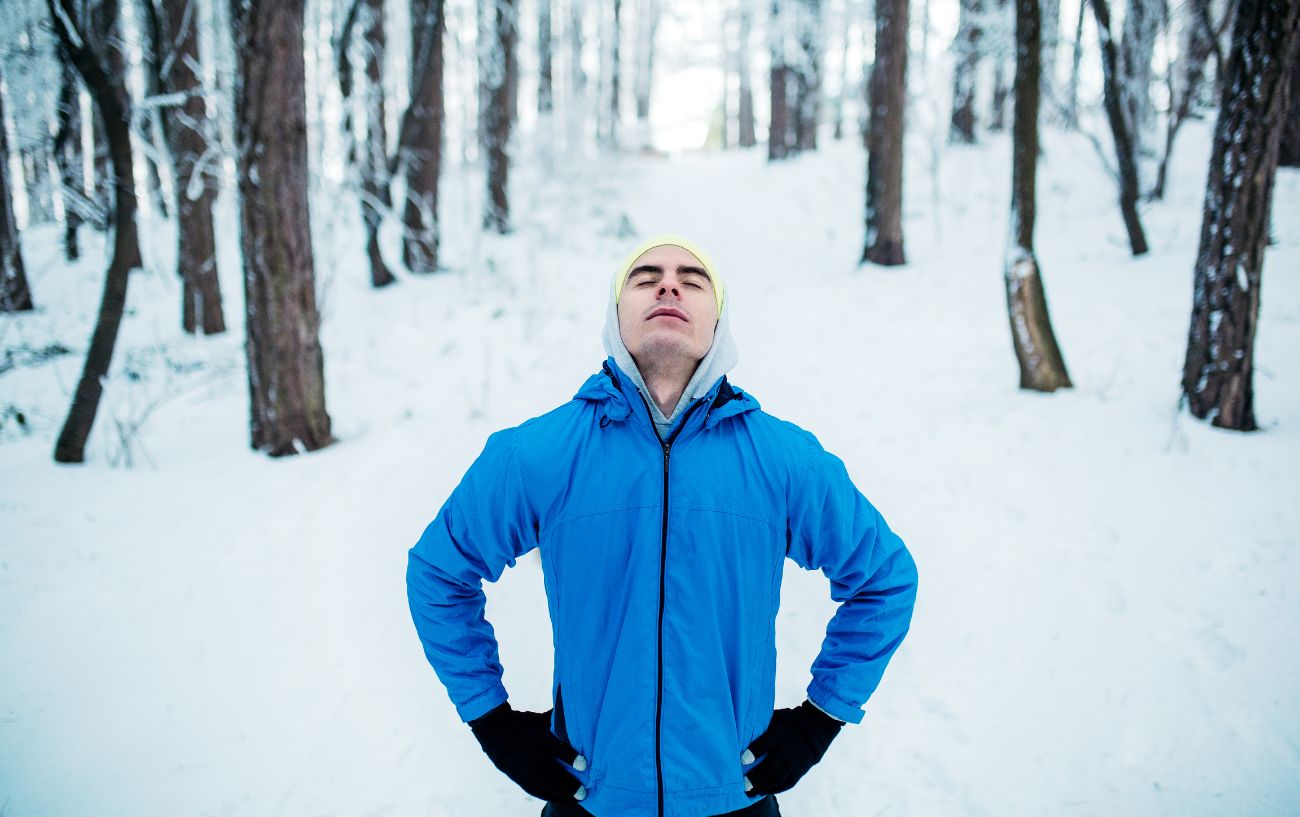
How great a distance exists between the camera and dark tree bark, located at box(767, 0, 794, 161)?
1847cm

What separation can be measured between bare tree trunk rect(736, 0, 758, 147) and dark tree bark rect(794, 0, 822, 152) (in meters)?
3.46

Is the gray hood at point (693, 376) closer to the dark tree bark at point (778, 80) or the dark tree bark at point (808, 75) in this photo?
the dark tree bark at point (778, 80)

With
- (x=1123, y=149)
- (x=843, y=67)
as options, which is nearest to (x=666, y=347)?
(x=1123, y=149)

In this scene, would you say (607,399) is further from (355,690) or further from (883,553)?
(355,690)

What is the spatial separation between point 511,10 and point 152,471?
36.2 feet

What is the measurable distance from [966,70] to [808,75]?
4966 millimetres

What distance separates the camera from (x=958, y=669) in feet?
9.70

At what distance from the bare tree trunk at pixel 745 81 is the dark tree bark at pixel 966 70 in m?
8.24

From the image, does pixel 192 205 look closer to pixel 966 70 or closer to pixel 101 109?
pixel 101 109

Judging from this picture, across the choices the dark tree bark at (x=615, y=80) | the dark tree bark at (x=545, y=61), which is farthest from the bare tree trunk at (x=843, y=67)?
the dark tree bark at (x=545, y=61)

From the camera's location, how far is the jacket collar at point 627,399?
4.72ft

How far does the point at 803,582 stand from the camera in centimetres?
354

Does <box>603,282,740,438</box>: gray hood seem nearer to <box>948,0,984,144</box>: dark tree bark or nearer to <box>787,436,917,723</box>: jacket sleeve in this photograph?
<box>787,436,917,723</box>: jacket sleeve

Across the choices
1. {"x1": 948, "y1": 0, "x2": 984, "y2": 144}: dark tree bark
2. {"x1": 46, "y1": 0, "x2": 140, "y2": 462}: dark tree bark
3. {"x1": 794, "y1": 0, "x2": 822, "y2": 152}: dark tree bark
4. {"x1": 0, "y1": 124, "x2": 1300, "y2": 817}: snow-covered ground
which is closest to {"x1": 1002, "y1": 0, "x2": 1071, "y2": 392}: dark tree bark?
{"x1": 0, "y1": 124, "x2": 1300, "y2": 817}: snow-covered ground
